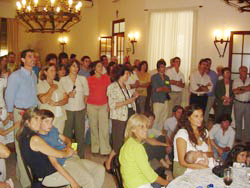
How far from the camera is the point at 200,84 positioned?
701 centimetres

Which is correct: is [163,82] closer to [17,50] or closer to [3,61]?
[3,61]

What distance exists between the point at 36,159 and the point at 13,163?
→ 2207 millimetres

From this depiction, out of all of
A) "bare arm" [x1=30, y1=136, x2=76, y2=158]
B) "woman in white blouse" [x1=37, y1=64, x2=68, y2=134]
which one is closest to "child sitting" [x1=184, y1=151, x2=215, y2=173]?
"bare arm" [x1=30, y1=136, x2=76, y2=158]

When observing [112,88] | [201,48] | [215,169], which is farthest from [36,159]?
[201,48]

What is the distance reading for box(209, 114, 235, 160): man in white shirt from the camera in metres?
4.82

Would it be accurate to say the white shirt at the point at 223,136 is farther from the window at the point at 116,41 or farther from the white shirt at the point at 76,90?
the window at the point at 116,41

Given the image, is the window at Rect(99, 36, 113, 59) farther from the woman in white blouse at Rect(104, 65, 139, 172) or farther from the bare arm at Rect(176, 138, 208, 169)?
the bare arm at Rect(176, 138, 208, 169)

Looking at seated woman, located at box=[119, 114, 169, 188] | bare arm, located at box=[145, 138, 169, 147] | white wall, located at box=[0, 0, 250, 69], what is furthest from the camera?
white wall, located at box=[0, 0, 250, 69]

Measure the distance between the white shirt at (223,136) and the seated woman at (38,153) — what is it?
2.54 meters

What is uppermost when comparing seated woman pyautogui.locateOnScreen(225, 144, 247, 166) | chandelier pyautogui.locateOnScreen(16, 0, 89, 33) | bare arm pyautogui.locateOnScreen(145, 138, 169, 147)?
chandelier pyautogui.locateOnScreen(16, 0, 89, 33)

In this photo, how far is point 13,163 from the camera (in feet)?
16.2

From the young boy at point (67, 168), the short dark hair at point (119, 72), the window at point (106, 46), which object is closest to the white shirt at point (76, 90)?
the short dark hair at point (119, 72)

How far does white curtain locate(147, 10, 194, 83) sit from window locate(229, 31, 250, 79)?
101 centimetres

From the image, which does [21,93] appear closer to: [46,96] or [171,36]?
[46,96]
